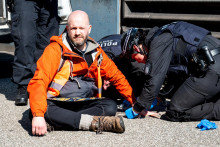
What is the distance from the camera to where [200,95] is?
393cm

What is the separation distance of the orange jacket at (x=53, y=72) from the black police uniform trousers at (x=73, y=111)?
0.22m

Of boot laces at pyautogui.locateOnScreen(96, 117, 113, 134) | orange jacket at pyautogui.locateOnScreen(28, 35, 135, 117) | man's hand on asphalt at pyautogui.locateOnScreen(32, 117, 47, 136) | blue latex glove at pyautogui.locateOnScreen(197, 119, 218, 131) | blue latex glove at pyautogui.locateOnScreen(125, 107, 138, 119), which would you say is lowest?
blue latex glove at pyautogui.locateOnScreen(125, 107, 138, 119)

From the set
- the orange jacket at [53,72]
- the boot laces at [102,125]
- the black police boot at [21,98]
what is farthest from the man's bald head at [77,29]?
the black police boot at [21,98]

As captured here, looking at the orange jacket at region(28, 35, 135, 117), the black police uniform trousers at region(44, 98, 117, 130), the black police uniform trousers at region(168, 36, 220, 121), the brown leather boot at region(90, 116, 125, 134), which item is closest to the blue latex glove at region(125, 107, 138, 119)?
the orange jacket at region(28, 35, 135, 117)

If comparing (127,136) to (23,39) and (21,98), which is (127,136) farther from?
(23,39)

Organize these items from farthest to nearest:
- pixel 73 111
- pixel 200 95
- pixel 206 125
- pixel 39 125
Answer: pixel 200 95 → pixel 73 111 → pixel 206 125 → pixel 39 125

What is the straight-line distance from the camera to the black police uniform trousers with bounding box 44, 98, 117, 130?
138 inches

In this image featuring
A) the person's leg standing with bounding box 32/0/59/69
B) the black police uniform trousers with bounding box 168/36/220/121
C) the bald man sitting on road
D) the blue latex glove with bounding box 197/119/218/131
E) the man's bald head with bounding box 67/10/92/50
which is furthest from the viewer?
the person's leg standing with bounding box 32/0/59/69

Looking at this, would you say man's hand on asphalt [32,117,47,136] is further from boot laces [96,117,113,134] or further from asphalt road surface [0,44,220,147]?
boot laces [96,117,113,134]

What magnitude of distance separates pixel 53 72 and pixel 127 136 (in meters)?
0.91

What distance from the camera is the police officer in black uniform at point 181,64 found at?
3779mm

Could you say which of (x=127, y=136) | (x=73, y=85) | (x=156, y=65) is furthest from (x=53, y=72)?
(x=156, y=65)

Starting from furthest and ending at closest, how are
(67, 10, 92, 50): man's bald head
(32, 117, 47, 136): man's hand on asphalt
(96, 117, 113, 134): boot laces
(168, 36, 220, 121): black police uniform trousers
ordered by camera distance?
1. (168, 36, 220, 121): black police uniform trousers
2. (67, 10, 92, 50): man's bald head
3. (96, 117, 113, 134): boot laces
4. (32, 117, 47, 136): man's hand on asphalt

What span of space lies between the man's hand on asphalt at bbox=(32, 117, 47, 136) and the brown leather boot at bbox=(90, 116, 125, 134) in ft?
1.54
